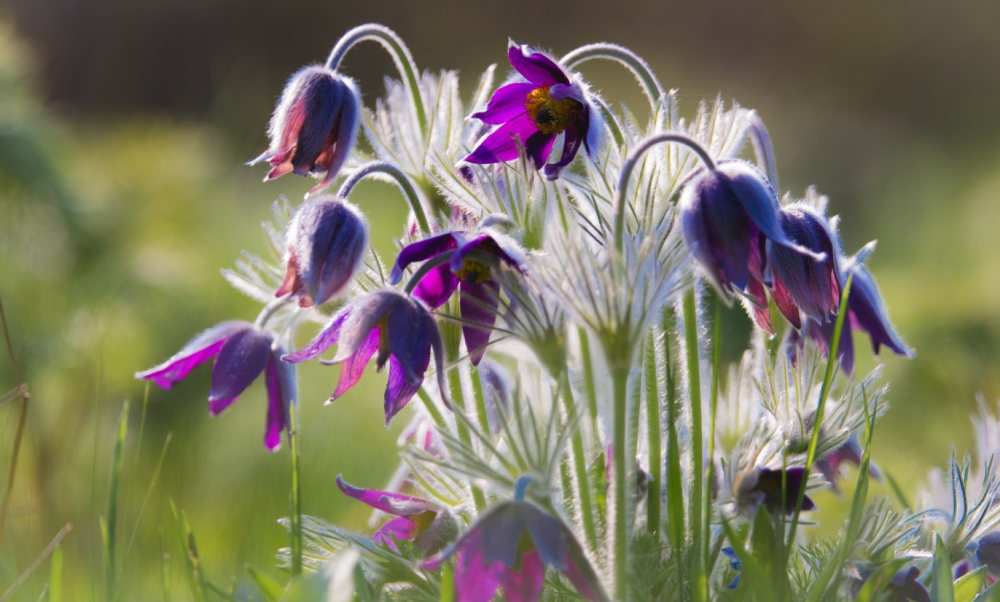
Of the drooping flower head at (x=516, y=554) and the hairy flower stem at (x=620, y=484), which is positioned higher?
the hairy flower stem at (x=620, y=484)

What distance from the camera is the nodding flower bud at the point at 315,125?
1.81 feet

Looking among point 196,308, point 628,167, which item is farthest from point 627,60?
point 196,308

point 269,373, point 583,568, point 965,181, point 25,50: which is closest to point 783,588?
point 583,568

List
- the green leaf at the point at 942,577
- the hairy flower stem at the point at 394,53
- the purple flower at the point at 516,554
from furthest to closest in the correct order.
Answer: the hairy flower stem at the point at 394,53, the green leaf at the point at 942,577, the purple flower at the point at 516,554

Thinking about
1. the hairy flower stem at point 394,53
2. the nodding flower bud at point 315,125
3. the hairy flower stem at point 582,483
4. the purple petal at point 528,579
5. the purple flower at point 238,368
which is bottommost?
the purple petal at point 528,579

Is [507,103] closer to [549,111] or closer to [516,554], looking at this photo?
[549,111]

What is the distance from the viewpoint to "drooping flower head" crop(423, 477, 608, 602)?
355 millimetres

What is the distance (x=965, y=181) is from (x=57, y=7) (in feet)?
9.91

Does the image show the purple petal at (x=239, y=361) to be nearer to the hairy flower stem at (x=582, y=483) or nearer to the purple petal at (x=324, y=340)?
the purple petal at (x=324, y=340)

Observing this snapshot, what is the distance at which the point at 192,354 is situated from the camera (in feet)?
1.82

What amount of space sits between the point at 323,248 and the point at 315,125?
0.10m

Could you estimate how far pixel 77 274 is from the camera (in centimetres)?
121

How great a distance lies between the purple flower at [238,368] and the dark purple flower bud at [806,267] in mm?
319

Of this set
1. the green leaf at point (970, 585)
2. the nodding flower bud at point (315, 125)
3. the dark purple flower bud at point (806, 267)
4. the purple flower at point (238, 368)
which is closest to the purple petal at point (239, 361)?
the purple flower at point (238, 368)
